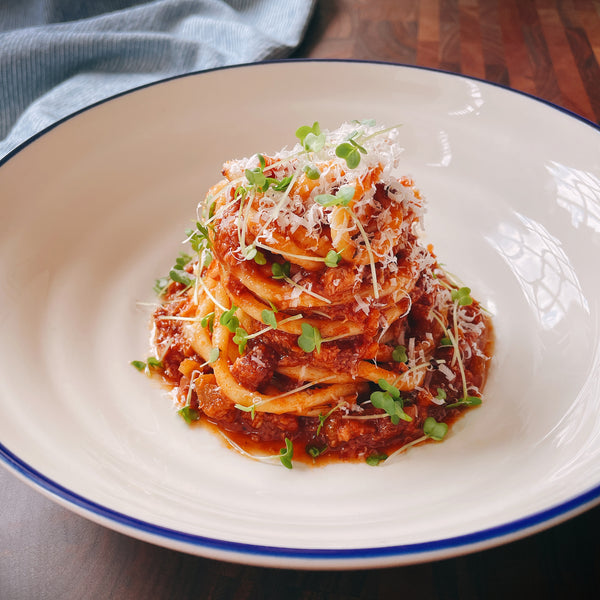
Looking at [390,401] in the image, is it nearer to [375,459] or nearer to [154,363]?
[375,459]

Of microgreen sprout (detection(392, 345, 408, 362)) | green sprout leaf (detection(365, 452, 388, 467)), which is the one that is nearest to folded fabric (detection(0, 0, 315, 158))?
microgreen sprout (detection(392, 345, 408, 362))

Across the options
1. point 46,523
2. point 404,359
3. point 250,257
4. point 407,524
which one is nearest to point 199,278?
point 250,257

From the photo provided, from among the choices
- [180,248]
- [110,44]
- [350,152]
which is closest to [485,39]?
[110,44]

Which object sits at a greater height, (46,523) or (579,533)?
(579,533)

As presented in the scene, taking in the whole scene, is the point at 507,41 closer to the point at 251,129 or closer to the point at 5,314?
the point at 251,129

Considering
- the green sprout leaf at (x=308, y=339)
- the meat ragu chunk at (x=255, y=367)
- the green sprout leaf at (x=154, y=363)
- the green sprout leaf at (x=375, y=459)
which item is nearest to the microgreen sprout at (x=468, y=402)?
the green sprout leaf at (x=375, y=459)

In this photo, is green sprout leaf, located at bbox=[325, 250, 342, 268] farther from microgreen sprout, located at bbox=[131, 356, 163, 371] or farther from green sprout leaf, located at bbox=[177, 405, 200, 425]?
microgreen sprout, located at bbox=[131, 356, 163, 371]
